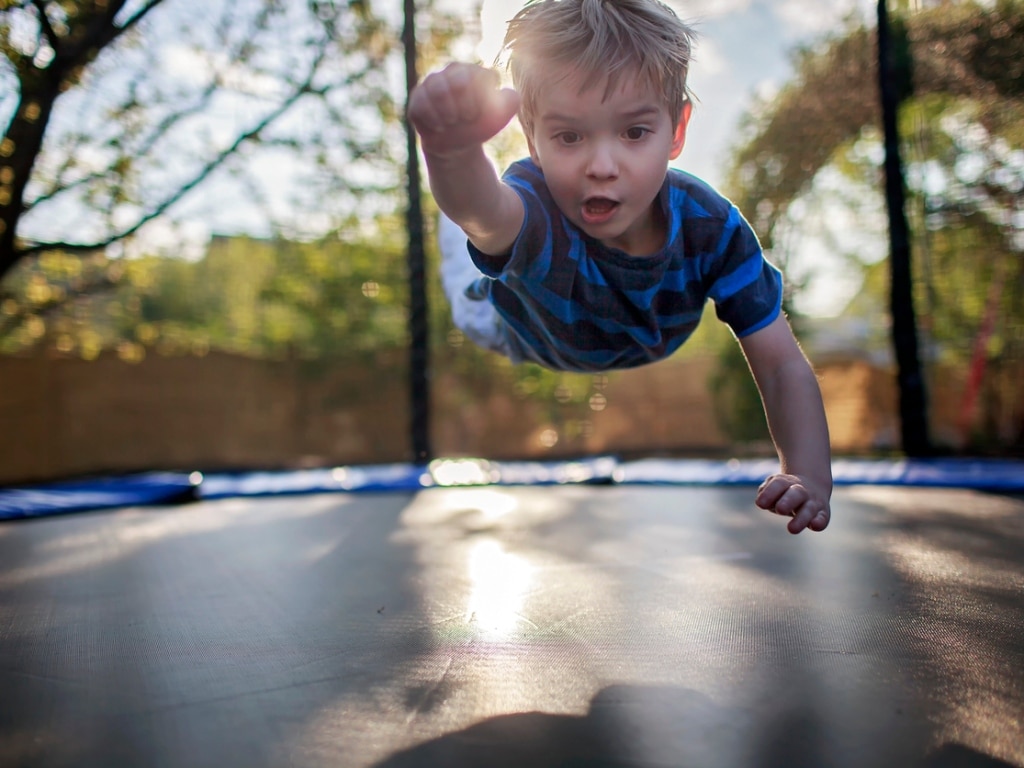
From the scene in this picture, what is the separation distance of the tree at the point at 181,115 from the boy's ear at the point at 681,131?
7.19ft

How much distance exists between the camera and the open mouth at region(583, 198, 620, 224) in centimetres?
90

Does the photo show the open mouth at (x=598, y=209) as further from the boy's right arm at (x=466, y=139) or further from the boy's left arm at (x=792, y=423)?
the boy's left arm at (x=792, y=423)

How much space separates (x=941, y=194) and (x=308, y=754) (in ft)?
9.21

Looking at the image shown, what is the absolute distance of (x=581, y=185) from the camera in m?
0.88

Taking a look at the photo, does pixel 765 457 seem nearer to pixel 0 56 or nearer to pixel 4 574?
pixel 4 574

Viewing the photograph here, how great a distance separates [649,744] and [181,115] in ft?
10.2

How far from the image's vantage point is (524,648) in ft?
2.62

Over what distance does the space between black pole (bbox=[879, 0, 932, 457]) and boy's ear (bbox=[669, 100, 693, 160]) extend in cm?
195

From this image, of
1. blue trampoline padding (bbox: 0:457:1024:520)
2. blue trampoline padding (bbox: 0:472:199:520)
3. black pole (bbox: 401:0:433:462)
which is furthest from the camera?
black pole (bbox: 401:0:433:462)

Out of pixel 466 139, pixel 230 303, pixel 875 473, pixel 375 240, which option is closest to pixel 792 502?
pixel 466 139

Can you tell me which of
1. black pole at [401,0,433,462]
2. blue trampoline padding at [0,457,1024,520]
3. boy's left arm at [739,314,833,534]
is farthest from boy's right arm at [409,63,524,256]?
black pole at [401,0,433,462]

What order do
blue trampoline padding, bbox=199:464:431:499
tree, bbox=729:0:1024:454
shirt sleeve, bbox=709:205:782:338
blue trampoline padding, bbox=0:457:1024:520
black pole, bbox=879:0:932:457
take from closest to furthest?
shirt sleeve, bbox=709:205:782:338 → blue trampoline padding, bbox=0:457:1024:520 → blue trampoline padding, bbox=199:464:431:499 → tree, bbox=729:0:1024:454 → black pole, bbox=879:0:932:457

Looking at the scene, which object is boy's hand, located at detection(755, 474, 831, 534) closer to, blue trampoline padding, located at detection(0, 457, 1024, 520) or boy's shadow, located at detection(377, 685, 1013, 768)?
boy's shadow, located at detection(377, 685, 1013, 768)

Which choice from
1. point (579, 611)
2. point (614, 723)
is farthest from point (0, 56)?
point (614, 723)
